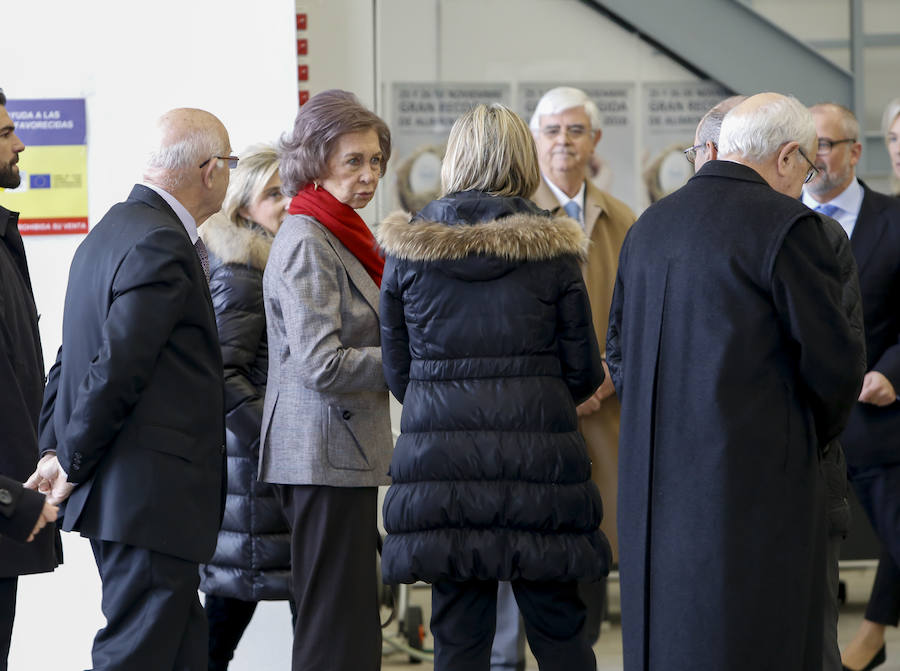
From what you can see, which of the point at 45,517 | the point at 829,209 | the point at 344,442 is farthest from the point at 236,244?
the point at 829,209

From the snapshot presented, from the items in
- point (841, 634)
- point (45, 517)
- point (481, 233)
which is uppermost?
point (481, 233)

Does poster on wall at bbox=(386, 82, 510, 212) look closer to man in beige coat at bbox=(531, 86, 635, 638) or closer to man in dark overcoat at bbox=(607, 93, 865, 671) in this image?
man in beige coat at bbox=(531, 86, 635, 638)

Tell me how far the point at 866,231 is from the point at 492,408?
64.9 inches

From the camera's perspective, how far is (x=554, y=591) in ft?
9.71

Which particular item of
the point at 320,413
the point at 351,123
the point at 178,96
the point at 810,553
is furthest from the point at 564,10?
the point at 810,553

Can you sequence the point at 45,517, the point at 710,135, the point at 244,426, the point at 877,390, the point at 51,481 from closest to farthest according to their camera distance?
the point at 45,517 < the point at 51,481 < the point at 710,135 < the point at 244,426 < the point at 877,390

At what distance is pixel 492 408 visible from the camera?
114 inches

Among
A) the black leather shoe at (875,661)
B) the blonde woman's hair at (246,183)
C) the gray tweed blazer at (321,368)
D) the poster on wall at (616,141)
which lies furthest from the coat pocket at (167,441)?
the poster on wall at (616,141)

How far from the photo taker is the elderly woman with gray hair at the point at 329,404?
3.15 m

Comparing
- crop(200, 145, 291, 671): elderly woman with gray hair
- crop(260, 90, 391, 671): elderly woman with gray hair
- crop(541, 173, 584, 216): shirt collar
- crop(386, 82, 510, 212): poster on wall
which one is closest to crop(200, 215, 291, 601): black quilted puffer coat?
crop(200, 145, 291, 671): elderly woman with gray hair

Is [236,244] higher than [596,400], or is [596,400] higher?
[236,244]

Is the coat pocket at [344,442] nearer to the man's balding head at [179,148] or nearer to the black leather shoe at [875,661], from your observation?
the man's balding head at [179,148]

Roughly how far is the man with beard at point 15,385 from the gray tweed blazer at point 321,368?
0.61 metres

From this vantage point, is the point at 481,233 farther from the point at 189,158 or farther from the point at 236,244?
the point at 236,244
